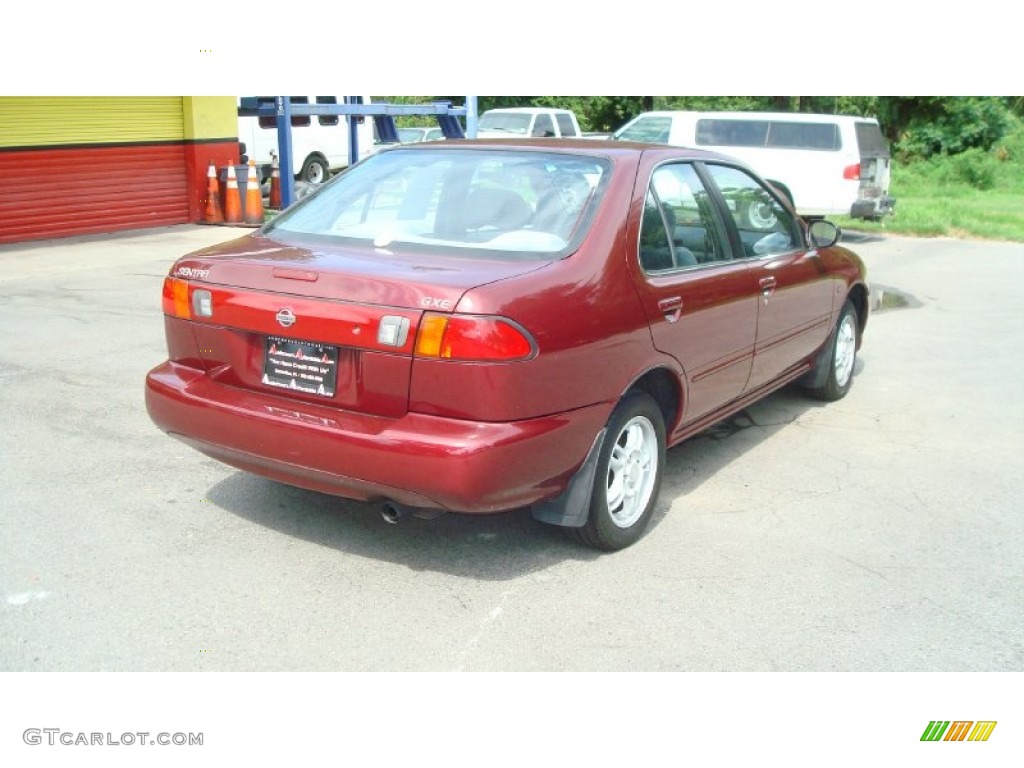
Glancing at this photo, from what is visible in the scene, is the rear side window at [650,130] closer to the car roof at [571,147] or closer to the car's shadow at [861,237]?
the car's shadow at [861,237]

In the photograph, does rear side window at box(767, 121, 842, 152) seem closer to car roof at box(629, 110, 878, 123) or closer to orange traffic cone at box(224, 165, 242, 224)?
car roof at box(629, 110, 878, 123)

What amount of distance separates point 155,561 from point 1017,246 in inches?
636

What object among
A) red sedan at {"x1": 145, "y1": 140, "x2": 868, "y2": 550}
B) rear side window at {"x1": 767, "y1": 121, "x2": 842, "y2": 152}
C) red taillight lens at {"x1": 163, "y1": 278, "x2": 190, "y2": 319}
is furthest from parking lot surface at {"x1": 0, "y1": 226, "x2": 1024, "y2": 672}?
rear side window at {"x1": 767, "y1": 121, "x2": 842, "y2": 152}

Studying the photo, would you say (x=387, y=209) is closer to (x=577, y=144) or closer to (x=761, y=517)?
(x=577, y=144)

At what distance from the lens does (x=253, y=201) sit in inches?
613

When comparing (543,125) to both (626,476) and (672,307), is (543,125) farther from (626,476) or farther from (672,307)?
(626,476)

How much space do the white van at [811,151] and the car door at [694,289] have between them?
39.6ft

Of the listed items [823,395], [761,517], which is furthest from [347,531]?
[823,395]

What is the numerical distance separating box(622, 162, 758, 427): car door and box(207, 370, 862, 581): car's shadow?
0.62 meters

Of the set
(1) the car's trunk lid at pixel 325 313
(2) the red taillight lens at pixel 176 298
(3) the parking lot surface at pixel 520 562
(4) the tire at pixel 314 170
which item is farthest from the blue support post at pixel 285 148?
(1) the car's trunk lid at pixel 325 313

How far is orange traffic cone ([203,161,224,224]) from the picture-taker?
50.7ft

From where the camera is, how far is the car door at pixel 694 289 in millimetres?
4590
